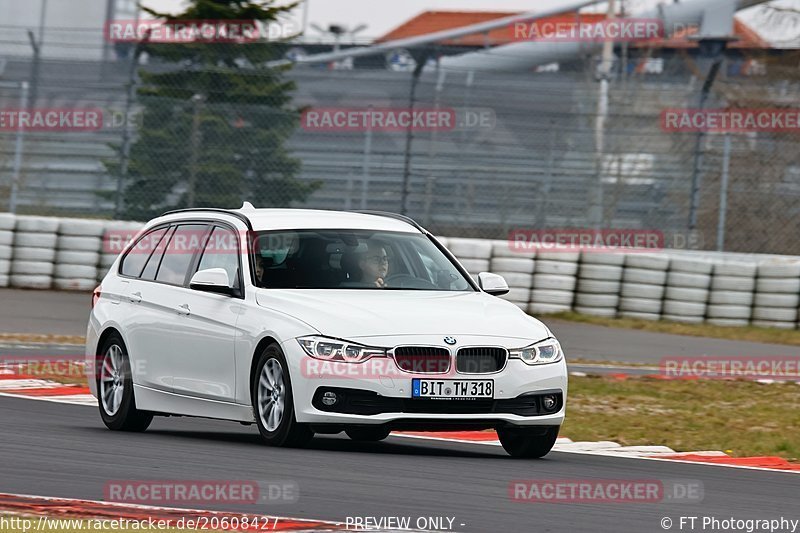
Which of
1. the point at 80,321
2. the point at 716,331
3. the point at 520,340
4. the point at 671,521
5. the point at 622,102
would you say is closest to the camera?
the point at 671,521

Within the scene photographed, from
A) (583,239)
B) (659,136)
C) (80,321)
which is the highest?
(659,136)

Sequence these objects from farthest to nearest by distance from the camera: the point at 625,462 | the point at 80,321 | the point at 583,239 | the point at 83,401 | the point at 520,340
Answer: the point at 583,239, the point at 80,321, the point at 83,401, the point at 625,462, the point at 520,340

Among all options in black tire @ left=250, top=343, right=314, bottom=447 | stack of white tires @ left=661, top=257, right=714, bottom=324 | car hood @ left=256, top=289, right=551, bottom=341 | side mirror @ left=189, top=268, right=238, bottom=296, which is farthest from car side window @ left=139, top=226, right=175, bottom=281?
stack of white tires @ left=661, top=257, right=714, bottom=324

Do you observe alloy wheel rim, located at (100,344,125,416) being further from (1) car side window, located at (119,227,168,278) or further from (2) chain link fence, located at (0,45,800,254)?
(2) chain link fence, located at (0,45,800,254)

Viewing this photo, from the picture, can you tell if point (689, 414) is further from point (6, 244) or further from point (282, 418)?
Answer: point (6, 244)

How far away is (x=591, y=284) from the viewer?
20.8m

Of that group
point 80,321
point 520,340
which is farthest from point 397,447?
point 80,321

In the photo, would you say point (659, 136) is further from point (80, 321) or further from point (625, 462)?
point (625, 462)

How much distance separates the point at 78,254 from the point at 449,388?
519 inches

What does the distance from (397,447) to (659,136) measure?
12.8 meters

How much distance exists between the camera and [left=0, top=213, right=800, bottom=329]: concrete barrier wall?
802 inches

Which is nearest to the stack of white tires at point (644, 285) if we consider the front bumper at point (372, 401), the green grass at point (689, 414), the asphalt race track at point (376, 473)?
the green grass at point (689, 414)

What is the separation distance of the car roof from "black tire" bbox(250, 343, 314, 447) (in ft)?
3.73

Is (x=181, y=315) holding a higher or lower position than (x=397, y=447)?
higher
